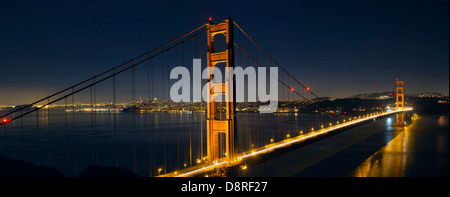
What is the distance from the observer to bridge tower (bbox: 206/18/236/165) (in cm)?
1034

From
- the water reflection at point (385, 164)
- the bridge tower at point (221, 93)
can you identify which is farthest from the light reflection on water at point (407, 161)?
the bridge tower at point (221, 93)

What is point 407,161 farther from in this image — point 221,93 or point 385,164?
point 221,93

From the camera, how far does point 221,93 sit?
35.6 ft

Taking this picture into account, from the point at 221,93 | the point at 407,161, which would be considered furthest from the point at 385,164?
the point at 221,93

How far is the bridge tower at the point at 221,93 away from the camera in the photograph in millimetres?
10336

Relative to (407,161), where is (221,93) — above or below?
above

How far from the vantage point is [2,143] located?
35.1 m

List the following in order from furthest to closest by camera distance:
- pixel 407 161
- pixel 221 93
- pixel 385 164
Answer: pixel 407 161 < pixel 385 164 < pixel 221 93

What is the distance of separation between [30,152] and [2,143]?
7.23 metres

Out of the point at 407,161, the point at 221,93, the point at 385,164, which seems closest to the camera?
the point at 221,93

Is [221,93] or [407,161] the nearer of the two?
[221,93]

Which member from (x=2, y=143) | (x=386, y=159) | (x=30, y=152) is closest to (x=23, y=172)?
(x=30, y=152)
